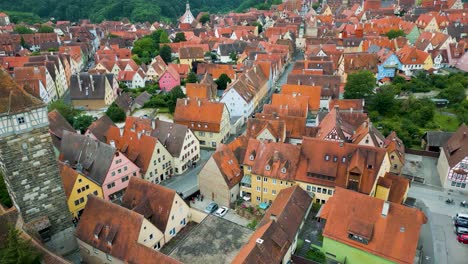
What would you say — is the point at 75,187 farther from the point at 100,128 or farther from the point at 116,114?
the point at 116,114

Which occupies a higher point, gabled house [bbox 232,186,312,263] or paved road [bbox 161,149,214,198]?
gabled house [bbox 232,186,312,263]

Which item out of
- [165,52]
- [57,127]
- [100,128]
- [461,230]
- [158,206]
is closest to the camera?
[158,206]

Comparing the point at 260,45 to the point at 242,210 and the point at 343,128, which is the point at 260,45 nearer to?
the point at 343,128

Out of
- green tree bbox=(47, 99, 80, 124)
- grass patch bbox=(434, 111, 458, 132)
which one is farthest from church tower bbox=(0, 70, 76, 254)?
grass patch bbox=(434, 111, 458, 132)

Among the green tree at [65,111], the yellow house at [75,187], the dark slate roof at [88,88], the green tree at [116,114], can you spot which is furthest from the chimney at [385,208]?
the dark slate roof at [88,88]

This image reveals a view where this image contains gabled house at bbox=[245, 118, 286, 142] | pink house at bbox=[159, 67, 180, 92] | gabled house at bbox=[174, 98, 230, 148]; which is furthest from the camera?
pink house at bbox=[159, 67, 180, 92]

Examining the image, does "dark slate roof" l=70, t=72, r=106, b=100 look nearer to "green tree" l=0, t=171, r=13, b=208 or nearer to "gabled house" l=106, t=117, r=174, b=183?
"gabled house" l=106, t=117, r=174, b=183

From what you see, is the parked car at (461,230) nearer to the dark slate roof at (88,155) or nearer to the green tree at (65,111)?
the dark slate roof at (88,155)

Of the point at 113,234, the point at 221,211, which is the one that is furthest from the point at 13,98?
the point at 221,211
